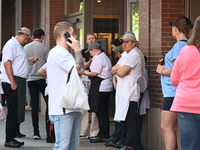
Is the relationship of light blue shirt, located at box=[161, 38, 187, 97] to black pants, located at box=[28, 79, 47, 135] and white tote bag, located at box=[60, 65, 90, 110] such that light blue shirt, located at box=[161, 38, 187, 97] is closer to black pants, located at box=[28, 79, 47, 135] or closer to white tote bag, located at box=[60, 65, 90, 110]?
white tote bag, located at box=[60, 65, 90, 110]

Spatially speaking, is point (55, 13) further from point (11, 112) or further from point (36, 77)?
point (11, 112)

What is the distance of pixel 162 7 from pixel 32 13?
38.5 ft

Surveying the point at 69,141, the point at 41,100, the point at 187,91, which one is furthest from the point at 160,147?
the point at 41,100

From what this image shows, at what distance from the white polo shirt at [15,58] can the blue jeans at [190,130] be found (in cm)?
475

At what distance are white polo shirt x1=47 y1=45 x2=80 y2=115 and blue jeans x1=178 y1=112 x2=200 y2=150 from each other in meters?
1.45

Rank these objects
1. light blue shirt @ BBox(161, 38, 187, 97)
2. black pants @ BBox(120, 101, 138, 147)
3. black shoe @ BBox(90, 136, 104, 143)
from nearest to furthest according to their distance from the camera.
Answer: light blue shirt @ BBox(161, 38, 187, 97) < black pants @ BBox(120, 101, 138, 147) < black shoe @ BBox(90, 136, 104, 143)

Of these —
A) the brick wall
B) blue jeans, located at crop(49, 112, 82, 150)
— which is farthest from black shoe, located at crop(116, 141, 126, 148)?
the brick wall

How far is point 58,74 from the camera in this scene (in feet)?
20.5

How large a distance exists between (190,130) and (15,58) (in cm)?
499

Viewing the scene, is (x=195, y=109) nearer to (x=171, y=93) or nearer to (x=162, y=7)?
(x=171, y=93)

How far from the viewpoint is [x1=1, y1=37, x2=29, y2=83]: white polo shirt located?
31.1 ft

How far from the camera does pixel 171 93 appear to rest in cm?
734

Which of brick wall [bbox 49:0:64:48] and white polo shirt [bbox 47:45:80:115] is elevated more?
brick wall [bbox 49:0:64:48]

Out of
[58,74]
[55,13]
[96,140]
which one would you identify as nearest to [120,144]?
[96,140]
